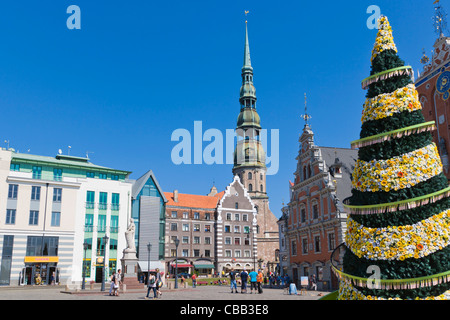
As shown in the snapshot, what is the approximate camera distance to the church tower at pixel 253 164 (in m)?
96.3

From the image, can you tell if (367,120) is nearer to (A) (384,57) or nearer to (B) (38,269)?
(A) (384,57)

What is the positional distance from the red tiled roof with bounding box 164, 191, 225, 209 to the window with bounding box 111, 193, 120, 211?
19662mm

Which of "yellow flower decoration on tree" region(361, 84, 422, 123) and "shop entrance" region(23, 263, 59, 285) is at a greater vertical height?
"yellow flower decoration on tree" region(361, 84, 422, 123)

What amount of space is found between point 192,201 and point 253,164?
31.1m

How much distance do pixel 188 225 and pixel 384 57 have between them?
6565 cm

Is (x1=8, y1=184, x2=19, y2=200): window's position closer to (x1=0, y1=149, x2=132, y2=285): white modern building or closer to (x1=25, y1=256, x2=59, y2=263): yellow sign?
(x1=0, y1=149, x2=132, y2=285): white modern building

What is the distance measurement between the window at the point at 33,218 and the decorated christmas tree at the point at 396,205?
44.9 meters

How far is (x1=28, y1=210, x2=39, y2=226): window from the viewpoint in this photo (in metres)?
46.7

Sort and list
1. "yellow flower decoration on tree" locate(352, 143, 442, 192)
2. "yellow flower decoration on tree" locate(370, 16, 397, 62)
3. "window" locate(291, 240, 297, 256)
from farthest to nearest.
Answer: "window" locate(291, 240, 297, 256), "yellow flower decoration on tree" locate(370, 16, 397, 62), "yellow flower decoration on tree" locate(352, 143, 442, 192)

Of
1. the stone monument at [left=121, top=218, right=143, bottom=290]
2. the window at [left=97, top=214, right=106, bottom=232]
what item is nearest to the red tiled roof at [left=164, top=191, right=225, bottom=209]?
the window at [left=97, top=214, right=106, bottom=232]

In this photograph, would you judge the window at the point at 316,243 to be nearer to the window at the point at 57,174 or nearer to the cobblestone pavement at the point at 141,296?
the cobblestone pavement at the point at 141,296

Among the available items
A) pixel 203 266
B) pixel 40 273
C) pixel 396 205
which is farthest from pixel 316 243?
pixel 396 205

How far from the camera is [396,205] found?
368 inches

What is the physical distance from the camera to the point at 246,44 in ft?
397
